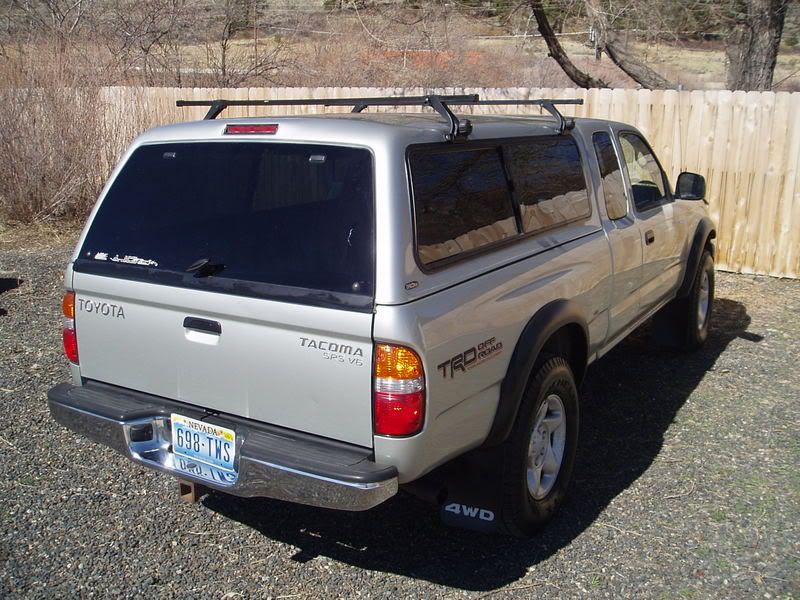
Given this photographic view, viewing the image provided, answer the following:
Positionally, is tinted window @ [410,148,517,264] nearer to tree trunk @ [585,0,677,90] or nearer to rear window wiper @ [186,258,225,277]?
rear window wiper @ [186,258,225,277]

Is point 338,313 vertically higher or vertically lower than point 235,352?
higher

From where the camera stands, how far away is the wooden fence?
8.63 metres

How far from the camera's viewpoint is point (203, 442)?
3.20 m

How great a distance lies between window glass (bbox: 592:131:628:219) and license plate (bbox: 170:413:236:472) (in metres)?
2.67

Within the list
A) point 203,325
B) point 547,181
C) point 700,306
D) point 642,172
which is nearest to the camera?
point 203,325

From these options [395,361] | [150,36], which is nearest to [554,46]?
[150,36]

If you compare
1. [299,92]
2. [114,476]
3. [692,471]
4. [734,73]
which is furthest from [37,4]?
[692,471]

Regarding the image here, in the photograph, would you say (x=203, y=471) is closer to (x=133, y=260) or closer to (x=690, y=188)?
(x=133, y=260)

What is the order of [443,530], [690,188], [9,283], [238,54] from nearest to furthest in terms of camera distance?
[443,530] → [690,188] → [9,283] → [238,54]

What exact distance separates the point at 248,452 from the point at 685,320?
4.33 metres

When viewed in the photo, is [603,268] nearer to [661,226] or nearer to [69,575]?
[661,226]

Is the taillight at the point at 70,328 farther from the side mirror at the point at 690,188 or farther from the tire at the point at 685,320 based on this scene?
the tire at the point at 685,320

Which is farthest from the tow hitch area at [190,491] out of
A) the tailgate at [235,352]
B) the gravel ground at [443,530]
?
the tailgate at [235,352]

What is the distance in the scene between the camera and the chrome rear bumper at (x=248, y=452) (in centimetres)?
283
